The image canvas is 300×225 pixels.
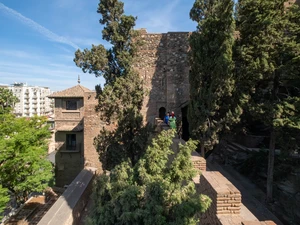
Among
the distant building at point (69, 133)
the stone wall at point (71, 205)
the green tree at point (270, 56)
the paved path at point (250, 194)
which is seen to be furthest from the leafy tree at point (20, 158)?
the green tree at point (270, 56)

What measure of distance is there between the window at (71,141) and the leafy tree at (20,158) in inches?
177

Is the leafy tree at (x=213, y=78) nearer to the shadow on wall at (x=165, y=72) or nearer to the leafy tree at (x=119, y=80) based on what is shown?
the leafy tree at (x=119, y=80)

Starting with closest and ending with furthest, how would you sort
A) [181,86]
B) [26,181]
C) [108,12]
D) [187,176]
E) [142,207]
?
1. [142,207]
2. [187,176]
3. [108,12]
4. [26,181]
5. [181,86]

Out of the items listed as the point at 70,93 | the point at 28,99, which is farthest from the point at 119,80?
the point at 28,99

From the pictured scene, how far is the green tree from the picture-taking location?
249 inches

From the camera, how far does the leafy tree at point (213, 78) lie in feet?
22.3

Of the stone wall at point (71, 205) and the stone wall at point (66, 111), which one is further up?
the stone wall at point (66, 111)

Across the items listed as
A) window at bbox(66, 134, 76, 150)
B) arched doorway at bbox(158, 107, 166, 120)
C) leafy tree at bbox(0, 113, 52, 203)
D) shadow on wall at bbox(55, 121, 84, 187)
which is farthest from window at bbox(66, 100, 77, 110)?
arched doorway at bbox(158, 107, 166, 120)

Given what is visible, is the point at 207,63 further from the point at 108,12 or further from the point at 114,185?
the point at 114,185

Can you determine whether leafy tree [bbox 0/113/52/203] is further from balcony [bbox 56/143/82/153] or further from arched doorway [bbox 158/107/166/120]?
arched doorway [bbox 158/107/166/120]

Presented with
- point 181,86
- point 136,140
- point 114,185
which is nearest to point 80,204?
point 136,140

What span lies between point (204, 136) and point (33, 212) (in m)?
9.38

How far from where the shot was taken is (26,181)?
9633 millimetres

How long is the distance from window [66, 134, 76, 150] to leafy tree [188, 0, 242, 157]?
10708 mm
